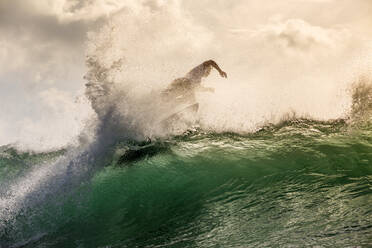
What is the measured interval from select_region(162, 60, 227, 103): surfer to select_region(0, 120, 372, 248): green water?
4.04ft

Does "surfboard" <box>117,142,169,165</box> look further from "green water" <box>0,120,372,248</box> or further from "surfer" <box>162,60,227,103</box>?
"surfer" <box>162,60,227,103</box>

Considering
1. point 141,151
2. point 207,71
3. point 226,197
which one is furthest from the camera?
point 141,151

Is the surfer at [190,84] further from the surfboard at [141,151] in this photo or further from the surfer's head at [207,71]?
the surfboard at [141,151]

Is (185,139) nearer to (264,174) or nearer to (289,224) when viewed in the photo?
(264,174)

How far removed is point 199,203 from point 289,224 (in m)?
2.02

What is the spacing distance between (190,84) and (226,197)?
3527 mm

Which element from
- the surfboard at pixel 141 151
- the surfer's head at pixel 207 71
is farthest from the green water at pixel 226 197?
the surfer's head at pixel 207 71

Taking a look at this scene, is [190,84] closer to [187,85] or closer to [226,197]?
[187,85]

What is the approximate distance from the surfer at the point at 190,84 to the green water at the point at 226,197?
123 cm

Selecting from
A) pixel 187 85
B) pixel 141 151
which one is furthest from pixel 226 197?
pixel 187 85

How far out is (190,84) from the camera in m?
8.98

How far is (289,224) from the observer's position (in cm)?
483

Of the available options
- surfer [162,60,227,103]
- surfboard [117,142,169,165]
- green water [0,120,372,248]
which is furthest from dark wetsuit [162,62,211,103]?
surfboard [117,142,169,165]

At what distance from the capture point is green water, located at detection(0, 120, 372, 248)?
4805 mm
